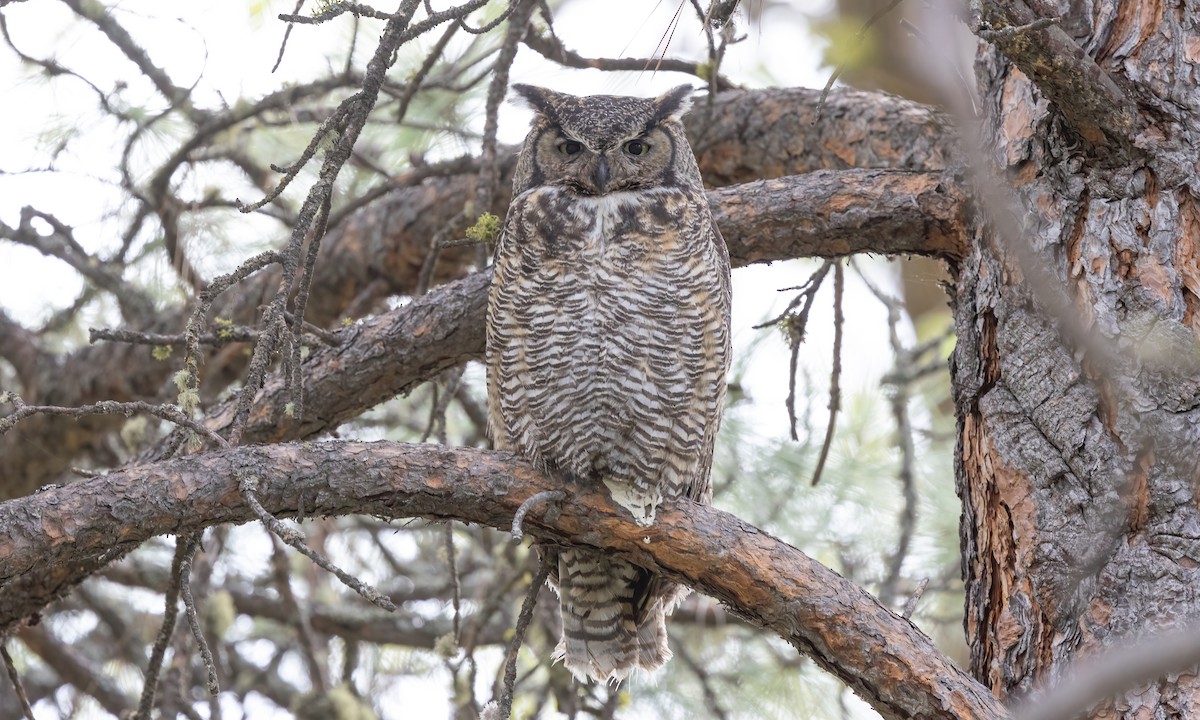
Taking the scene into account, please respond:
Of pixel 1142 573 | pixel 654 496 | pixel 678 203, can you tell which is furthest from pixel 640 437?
pixel 1142 573

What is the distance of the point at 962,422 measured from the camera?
238 cm

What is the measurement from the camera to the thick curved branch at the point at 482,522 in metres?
1.98

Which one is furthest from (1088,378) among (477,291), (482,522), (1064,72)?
(477,291)

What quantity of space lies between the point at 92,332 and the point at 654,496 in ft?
3.86

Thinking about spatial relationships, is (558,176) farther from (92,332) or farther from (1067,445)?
(1067,445)

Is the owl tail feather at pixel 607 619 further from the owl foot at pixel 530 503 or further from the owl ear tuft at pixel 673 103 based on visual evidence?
the owl ear tuft at pixel 673 103

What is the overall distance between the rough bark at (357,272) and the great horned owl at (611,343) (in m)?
0.87

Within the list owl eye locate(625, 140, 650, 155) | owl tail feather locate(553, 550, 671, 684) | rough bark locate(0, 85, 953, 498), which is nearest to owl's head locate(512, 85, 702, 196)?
owl eye locate(625, 140, 650, 155)

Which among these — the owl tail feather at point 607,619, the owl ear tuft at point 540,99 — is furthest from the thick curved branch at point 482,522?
the owl ear tuft at point 540,99

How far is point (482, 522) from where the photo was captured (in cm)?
231

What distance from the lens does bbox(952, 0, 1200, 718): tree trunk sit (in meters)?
1.95

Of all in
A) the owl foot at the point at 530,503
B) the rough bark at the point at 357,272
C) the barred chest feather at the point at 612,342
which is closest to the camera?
the owl foot at the point at 530,503

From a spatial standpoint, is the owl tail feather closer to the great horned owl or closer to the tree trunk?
the great horned owl

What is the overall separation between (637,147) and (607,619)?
119 cm
